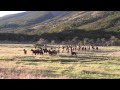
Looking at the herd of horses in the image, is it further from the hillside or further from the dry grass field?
the hillside

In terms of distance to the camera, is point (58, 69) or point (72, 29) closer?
point (58, 69)

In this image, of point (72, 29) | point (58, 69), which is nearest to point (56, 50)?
point (58, 69)

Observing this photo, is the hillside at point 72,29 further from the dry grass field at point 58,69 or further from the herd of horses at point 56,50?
the dry grass field at point 58,69

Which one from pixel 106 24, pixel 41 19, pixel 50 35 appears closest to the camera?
pixel 50 35

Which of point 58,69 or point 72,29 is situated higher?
point 72,29

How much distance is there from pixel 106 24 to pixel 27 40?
105 ft

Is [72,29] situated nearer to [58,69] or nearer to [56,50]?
[56,50]

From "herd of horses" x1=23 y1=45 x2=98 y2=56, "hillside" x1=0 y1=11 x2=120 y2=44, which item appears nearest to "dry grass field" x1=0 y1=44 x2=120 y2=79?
"herd of horses" x1=23 y1=45 x2=98 y2=56

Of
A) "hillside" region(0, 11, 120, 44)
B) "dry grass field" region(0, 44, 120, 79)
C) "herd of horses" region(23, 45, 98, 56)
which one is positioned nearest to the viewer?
"dry grass field" region(0, 44, 120, 79)

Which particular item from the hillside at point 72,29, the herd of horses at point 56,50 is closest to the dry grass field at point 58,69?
the herd of horses at point 56,50

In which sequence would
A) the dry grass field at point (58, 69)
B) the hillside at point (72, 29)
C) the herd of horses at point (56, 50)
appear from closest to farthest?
Answer: the dry grass field at point (58, 69) → the herd of horses at point (56, 50) → the hillside at point (72, 29)
